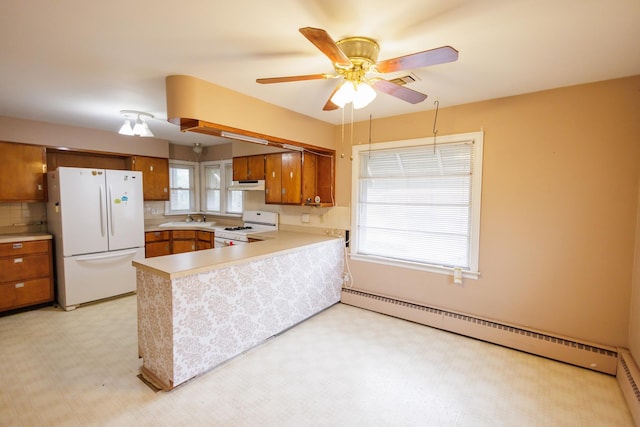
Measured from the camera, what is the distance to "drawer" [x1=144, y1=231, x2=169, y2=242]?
4687 millimetres

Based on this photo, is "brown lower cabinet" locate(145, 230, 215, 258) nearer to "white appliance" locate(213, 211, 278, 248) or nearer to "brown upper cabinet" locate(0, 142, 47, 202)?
"white appliance" locate(213, 211, 278, 248)

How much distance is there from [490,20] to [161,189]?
16.5 ft

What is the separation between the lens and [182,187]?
5711mm

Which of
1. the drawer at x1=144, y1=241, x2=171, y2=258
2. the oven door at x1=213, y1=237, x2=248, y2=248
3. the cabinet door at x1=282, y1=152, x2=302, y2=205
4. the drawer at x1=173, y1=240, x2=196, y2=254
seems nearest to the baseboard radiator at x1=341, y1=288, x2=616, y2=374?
the cabinet door at x1=282, y1=152, x2=302, y2=205

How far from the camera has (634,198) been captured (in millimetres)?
2299

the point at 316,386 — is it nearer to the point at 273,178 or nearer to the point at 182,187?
the point at 273,178

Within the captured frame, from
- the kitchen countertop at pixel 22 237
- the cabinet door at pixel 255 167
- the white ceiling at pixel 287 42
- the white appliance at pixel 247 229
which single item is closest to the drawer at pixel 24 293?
the kitchen countertop at pixel 22 237

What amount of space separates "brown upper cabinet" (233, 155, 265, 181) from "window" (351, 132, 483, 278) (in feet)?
4.54

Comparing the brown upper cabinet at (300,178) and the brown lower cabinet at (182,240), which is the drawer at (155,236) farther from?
the brown upper cabinet at (300,178)

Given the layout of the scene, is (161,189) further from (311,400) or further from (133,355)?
(311,400)

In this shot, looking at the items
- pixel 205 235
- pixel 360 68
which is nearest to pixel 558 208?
pixel 360 68

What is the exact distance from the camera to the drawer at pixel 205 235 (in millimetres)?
4852

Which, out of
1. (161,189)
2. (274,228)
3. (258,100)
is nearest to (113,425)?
(258,100)

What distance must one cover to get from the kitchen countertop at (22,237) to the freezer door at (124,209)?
2.27 ft
